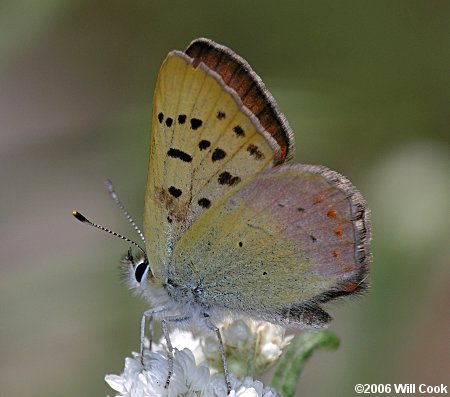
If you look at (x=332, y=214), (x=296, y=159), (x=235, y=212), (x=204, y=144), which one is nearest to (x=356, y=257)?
(x=332, y=214)

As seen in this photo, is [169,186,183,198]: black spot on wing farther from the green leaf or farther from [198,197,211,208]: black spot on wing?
the green leaf

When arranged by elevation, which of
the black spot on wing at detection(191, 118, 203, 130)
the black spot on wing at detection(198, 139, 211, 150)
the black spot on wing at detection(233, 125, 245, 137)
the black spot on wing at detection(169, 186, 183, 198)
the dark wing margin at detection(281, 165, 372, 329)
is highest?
the black spot on wing at detection(191, 118, 203, 130)

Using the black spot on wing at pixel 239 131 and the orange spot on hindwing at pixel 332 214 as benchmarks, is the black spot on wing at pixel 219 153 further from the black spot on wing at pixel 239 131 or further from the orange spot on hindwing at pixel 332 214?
the orange spot on hindwing at pixel 332 214

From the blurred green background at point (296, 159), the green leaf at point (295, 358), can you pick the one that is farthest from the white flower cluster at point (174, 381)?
the blurred green background at point (296, 159)

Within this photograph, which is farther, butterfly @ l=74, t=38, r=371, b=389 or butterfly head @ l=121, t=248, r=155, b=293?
butterfly head @ l=121, t=248, r=155, b=293

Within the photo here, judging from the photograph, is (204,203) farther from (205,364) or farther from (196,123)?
(205,364)

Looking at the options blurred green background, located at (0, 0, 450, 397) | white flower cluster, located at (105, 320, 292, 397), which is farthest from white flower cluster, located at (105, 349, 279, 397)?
blurred green background, located at (0, 0, 450, 397)

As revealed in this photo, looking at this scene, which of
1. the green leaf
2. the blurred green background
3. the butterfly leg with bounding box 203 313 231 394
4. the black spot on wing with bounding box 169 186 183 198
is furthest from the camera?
the blurred green background
